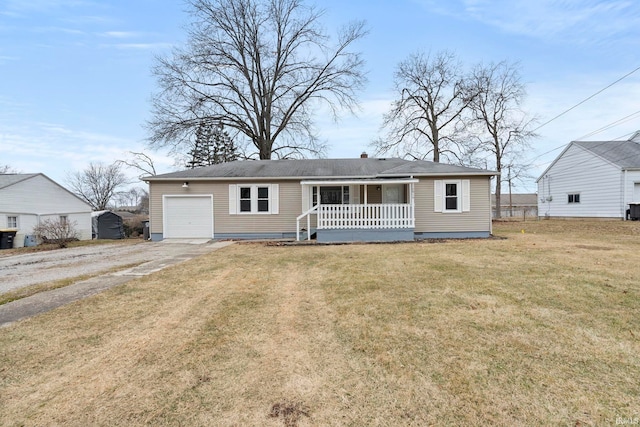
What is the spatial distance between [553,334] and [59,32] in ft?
57.7

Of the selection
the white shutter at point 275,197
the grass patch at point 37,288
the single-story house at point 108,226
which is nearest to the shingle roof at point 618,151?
the white shutter at point 275,197

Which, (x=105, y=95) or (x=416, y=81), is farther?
(x=416, y=81)

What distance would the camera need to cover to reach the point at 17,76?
1398 cm

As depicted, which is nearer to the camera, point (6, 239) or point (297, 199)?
point (297, 199)

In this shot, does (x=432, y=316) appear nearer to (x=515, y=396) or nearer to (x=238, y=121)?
(x=515, y=396)

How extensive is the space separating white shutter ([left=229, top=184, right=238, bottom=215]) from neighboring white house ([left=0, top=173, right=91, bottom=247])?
1075cm

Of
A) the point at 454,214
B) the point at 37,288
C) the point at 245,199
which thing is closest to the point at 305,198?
the point at 245,199

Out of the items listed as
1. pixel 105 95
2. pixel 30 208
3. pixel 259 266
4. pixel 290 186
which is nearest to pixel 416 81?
pixel 290 186

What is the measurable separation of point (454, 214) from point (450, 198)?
71cm

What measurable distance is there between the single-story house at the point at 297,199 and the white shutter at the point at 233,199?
0.14 ft

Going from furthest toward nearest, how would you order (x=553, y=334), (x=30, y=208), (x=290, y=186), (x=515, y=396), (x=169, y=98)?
(x=169, y=98), (x=30, y=208), (x=290, y=186), (x=553, y=334), (x=515, y=396)

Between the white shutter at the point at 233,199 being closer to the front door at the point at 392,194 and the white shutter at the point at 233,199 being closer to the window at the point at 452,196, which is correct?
the front door at the point at 392,194

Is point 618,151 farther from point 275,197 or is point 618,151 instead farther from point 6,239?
point 6,239

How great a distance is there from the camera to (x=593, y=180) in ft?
65.3
